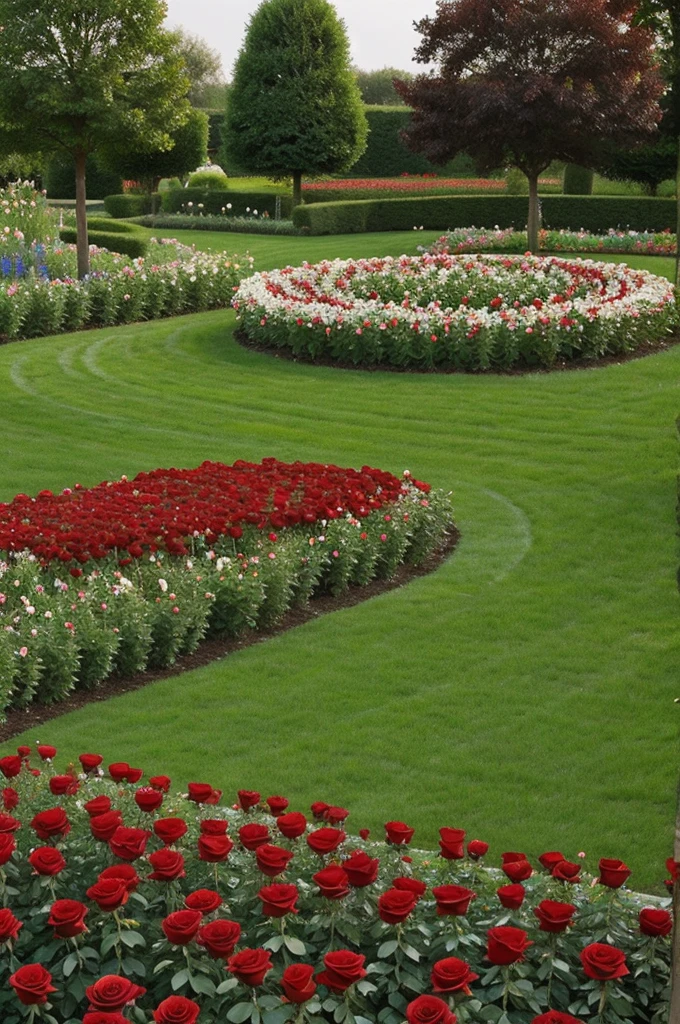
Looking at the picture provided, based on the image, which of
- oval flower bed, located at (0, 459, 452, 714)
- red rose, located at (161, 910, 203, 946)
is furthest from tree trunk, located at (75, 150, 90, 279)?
red rose, located at (161, 910, 203, 946)

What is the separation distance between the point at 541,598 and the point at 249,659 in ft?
5.94

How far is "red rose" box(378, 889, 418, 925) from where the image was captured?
10.3ft

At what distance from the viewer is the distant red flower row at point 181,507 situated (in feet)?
23.7

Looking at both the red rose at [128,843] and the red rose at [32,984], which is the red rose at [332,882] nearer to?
the red rose at [128,843]

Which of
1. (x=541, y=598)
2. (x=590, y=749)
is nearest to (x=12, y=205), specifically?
(x=541, y=598)

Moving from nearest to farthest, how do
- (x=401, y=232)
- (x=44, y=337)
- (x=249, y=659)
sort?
(x=249, y=659)
(x=44, y=337)
(x=401, y=232)

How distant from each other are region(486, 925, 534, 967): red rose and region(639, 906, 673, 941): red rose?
1.23ft

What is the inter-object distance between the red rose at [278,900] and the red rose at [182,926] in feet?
0.59

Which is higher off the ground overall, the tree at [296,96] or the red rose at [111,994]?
the tree at [296,96]

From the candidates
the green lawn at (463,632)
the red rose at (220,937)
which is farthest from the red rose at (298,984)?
the green lawn at (463,632)

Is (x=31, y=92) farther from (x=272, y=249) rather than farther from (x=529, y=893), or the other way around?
(x=529, y=893)

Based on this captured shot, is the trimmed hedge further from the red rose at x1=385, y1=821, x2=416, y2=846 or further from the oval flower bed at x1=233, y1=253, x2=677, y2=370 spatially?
the red rose at x1=385, y1=821, x2=416, y2=846

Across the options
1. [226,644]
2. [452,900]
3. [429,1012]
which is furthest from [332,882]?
[226,644]

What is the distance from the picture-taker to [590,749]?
5621 mm
